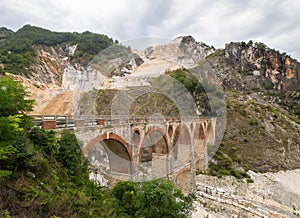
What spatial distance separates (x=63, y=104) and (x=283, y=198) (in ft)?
107

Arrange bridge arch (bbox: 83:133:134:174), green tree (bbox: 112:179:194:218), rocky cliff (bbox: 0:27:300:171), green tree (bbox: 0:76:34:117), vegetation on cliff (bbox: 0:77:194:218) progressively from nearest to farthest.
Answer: vegetation on cliff (bbox: 0:77:194:218)
green tree (bbox: 0:76:34:117)
green tree (bbox: 112:179:194:218)
bridge arch (bbox: 83:133:134:174)
rocky cliff (bbox: 0:27:300:171)

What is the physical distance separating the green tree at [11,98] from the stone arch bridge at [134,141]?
1.11 meters

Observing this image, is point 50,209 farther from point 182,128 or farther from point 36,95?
point 36,95

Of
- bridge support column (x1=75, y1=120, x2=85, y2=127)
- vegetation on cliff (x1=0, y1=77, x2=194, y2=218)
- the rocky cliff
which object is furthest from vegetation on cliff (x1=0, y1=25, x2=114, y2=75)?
vegetation on cliff (x1=0, y1=77, x2=194, y2=218)

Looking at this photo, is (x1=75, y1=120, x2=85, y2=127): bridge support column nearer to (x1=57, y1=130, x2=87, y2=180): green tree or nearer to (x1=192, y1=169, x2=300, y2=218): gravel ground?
(x1=57, y1=130, x2=87, y2=180): green tree

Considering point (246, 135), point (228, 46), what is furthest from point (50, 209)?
point (228, 46)

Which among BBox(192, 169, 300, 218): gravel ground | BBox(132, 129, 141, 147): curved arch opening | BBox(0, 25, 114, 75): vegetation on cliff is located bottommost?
BBox(192, 169, 300, 218): gravel ground

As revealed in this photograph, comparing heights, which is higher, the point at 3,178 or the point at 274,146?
the point at 3,178

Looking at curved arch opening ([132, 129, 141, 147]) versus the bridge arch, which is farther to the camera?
curved arch opening ([132, 129, 141, 147])

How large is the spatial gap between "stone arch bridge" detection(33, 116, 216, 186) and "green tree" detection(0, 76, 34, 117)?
1.11 meters

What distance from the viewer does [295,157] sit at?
3172 cm

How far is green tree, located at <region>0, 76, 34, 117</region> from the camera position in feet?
16.9

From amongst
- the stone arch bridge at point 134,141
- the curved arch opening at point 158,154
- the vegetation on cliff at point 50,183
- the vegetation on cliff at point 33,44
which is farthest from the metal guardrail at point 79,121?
the vegetation on cliff at point 33,44

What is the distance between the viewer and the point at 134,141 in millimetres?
12852
